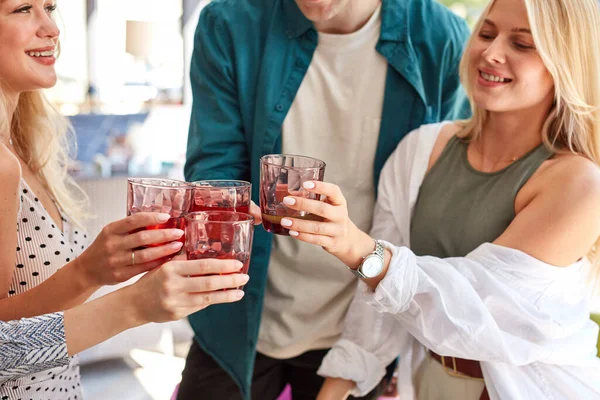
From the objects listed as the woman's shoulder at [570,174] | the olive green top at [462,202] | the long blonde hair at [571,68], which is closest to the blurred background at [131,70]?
the olive green top at [462,202]

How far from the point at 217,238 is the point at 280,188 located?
0.20 m

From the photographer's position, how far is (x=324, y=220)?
1.42 meters

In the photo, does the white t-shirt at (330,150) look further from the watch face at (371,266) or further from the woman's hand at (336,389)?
the watch face at (371,266)

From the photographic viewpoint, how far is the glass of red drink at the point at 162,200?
4.32 feet

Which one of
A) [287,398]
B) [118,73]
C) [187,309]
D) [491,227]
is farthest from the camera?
[118,73]

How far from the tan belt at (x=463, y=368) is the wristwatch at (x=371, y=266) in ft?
1.40

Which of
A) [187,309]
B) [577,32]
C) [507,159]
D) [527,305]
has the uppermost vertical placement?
[577,32]

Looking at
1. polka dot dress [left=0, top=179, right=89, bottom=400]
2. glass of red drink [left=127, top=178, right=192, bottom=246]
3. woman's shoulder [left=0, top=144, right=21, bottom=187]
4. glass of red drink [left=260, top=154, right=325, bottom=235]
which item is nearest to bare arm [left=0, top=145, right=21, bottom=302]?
woman's shoulder [left=0, top=144, right=21, bottom=187]

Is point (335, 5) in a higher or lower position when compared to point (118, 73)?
higher

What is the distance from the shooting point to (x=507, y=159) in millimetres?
1893

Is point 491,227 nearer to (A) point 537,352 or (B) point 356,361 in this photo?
(A) point 537,352

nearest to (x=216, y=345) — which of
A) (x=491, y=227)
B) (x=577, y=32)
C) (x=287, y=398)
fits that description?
(x=287, y=398)

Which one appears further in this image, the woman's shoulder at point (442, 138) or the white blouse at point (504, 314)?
the woman's shoulder at point (442, 138)

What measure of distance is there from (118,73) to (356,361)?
699 centimetres
